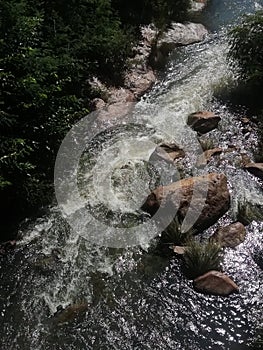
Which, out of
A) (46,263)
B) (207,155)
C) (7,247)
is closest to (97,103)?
(207,155)

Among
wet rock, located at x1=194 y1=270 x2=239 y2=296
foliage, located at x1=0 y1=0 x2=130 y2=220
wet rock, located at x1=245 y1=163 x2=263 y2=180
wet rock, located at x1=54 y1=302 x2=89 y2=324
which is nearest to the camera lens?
wet rock, located at x1=54 y1=302 x2=89 y2=324

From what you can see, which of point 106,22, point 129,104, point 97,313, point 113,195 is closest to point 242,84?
point 129,104

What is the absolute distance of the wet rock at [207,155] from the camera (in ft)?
27.4

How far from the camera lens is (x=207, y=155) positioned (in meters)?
8.48

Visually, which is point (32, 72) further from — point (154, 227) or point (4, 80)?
point (154, 227)

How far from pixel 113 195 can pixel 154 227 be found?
3.41 feet

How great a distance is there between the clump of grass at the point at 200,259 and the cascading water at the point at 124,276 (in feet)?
0.46

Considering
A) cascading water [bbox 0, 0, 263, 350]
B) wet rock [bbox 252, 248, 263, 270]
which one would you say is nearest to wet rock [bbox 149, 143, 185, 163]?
cascading water [bbox 0, 0, 263, 350]

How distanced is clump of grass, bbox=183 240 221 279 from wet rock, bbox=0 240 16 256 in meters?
2.65

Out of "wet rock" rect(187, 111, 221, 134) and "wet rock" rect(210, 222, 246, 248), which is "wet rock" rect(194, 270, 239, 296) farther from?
"wet rock" rect(187, 111, 221, 134)

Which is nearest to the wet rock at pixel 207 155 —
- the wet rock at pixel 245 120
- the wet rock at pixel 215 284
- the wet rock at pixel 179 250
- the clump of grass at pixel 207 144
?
the clump of grass at pixel 207 144

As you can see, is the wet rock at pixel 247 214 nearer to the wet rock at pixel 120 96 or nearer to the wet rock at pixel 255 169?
the wet rock at pixel 255 169

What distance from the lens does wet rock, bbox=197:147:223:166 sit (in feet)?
27.4

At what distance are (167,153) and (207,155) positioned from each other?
2.54 feet
